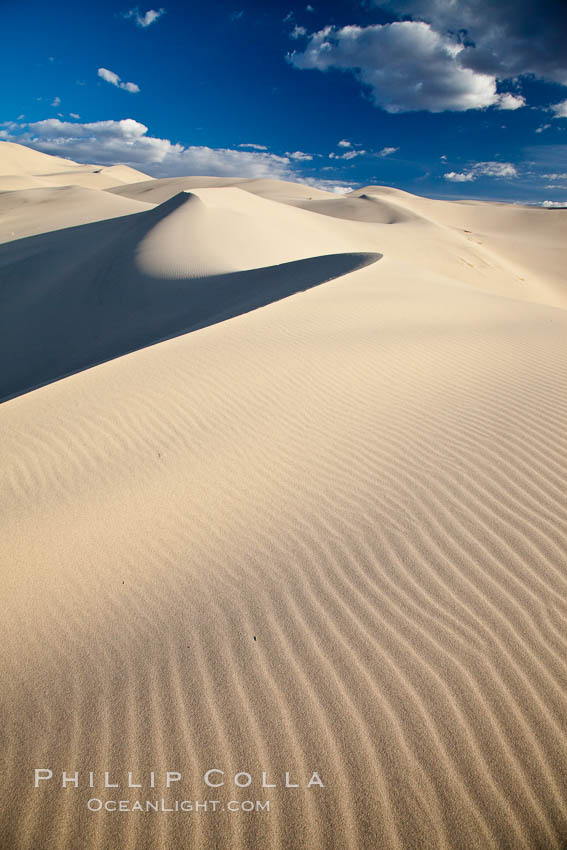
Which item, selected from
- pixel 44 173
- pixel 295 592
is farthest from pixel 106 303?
pixel 44 173

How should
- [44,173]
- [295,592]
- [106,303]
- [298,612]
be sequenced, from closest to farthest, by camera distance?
[298,612] → [295,592] → [106,303] → [44,173]

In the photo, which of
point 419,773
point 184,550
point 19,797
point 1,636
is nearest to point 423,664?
point 419,773

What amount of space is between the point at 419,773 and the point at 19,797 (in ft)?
5.28

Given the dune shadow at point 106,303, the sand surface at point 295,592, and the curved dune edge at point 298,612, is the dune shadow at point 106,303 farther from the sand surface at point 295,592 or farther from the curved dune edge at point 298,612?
the curved dune edge at point 298,612

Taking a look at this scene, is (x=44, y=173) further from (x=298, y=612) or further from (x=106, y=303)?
(x=298, y=612)

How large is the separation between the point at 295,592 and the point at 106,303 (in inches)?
465

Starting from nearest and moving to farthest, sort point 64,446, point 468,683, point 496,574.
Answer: point 468,683 → point 496,574 → point 64,446

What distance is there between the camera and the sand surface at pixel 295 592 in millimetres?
1781

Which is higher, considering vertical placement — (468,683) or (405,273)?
(405,273)

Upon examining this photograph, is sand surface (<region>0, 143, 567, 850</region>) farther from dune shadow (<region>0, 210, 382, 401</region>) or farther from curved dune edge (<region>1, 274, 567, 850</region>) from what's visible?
dune shadow (<region>0, 210, 382, 401</region>)

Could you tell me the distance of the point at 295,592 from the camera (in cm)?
258

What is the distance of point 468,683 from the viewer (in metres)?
2.08

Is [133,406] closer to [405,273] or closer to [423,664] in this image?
[423,664]

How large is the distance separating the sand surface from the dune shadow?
3455mm
